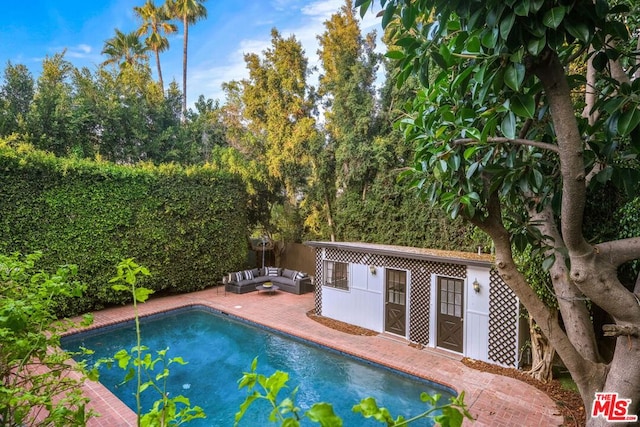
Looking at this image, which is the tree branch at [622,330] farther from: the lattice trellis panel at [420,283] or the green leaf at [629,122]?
the lattice trellis panel at [420,283]

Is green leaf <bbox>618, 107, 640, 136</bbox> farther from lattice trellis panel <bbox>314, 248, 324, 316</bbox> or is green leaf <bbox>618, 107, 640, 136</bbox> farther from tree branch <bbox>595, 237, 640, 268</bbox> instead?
lattice trellis panel <bbox>314, 248, 324, 316</bbox>

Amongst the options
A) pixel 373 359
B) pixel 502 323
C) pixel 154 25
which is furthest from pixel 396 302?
pixel 154 25

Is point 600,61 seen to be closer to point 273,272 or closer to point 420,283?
point 420,283

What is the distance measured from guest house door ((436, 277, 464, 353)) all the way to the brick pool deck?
0.26m

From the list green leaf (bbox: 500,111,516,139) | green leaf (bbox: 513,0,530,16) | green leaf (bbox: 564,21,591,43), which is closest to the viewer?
green leaf (bbox: 513,0,530,16)

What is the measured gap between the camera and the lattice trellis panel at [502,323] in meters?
6.58

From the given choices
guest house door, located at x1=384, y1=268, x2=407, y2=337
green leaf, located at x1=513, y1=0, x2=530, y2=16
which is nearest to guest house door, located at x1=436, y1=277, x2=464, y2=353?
guest house door, located at x1=384, y1=268, x2=407, y2=337

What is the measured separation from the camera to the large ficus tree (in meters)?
2.11

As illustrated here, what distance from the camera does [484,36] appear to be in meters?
2.11

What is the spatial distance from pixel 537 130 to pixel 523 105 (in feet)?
5.70

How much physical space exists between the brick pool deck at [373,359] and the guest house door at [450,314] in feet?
0.86

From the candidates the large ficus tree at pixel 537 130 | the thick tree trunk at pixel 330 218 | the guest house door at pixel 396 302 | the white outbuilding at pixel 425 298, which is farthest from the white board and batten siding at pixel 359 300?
the large ficus tree at pixel 537 130

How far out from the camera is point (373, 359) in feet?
23.2

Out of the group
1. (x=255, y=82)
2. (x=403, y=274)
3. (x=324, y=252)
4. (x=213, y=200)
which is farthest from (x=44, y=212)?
(x=403, y=274)
